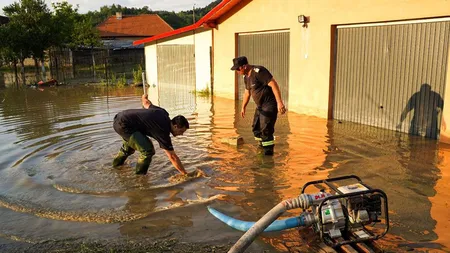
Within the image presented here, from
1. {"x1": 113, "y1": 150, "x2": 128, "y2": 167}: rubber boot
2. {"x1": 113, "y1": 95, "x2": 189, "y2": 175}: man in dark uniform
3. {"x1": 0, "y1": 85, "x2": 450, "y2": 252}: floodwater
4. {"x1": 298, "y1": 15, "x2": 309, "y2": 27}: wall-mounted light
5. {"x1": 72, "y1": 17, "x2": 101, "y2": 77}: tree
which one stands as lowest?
{"x1": 0, "y1": 85, "x2": 450, "y2": 252}: floodwater

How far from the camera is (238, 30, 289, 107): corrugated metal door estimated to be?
12.4m

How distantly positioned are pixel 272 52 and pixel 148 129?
7.79m

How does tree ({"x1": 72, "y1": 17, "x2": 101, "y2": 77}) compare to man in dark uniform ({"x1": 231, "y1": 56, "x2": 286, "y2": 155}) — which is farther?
tree ({"x1": 72, "y1": 17, "x2": 101, "y2": 77})

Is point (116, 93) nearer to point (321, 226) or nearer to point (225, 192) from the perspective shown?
point (225, 192)

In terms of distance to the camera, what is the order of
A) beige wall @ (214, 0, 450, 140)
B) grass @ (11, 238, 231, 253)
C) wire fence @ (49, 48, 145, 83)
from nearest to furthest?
grass @ (11, 238, 231, 253) → beige wall @ (214, 0, 450, 140) → wire fence @ (49, 48, 145, 83)

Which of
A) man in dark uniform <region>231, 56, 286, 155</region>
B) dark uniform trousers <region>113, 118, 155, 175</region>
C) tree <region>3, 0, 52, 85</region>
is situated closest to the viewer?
dark uniform trousers <region>113, 118, 155, 175</region>

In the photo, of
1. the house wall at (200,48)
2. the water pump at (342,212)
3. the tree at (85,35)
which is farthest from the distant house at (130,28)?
the water pump at (342,212)

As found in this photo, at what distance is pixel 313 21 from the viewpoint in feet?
36.2

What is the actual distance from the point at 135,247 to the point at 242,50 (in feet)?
36.0

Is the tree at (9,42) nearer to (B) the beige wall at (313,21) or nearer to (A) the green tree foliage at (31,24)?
(A) the green tree foliage at (31,24)

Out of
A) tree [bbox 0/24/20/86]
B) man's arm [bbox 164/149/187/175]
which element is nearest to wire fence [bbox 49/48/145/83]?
tree [bbox 0/24/20/86]

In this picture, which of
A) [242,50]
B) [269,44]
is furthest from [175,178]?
[242,50]

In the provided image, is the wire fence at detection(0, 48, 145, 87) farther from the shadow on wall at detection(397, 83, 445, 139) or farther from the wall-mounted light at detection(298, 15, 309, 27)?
the shadow on wall at detection(397, 83, 445, 139)

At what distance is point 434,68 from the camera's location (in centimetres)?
830
